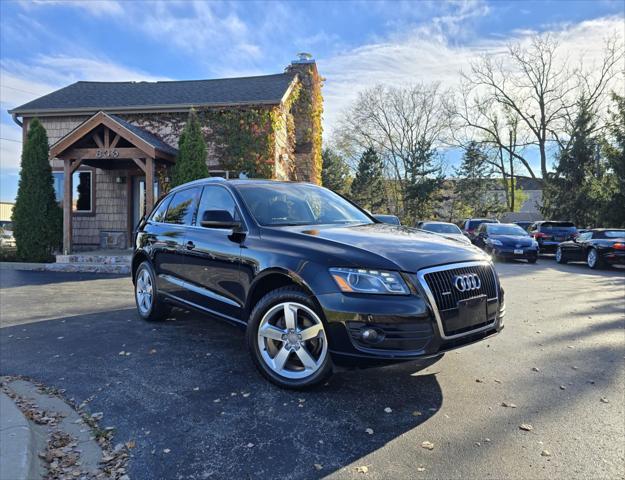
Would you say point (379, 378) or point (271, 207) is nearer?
point (379, 378)

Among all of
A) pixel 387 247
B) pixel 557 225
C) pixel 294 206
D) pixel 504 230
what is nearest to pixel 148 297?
pixel 294 206

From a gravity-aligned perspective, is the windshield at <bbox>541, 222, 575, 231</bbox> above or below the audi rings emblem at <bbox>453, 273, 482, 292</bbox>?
above

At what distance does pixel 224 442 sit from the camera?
276 centimetres

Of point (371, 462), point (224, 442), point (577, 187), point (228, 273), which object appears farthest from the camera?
point (577, 187)

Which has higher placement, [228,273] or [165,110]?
[165,110]

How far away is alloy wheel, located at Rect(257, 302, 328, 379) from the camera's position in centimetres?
330

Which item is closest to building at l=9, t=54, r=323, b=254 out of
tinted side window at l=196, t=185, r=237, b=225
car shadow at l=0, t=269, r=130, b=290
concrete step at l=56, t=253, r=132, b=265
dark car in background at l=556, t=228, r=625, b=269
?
concrete step at l=56, t=253, r=132, b=265

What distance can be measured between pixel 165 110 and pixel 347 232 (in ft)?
43.2

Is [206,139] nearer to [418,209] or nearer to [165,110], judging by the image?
[165,110]

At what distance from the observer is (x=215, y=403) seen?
3316 millimetres

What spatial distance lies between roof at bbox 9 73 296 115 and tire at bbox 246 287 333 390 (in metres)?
12.0

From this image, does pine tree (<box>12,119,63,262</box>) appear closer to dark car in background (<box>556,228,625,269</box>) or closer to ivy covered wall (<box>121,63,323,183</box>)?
ivy covered wall (<box>121,63,323,183</box>)

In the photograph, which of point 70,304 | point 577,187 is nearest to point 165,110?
point 70,304

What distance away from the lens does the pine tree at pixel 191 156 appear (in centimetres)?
1262
